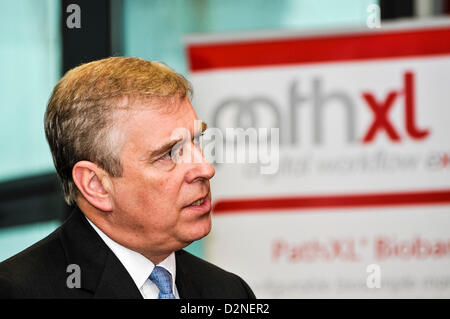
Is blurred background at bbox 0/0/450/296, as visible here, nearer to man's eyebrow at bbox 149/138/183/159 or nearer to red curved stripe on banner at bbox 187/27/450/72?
red curved stripe on banner at bbox 187/27/450/72

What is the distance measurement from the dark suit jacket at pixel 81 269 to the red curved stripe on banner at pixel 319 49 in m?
1.96

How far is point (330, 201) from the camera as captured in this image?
11.6 ft

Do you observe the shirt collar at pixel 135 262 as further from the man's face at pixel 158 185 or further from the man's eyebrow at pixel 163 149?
the man's eyebrow at pixel 163 149

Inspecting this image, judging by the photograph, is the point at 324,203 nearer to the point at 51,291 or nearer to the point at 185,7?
the point at 185,7

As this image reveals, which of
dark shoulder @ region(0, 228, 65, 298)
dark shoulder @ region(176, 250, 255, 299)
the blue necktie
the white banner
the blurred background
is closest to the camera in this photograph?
dark shoulder @ region(0, 228, 65, 298)

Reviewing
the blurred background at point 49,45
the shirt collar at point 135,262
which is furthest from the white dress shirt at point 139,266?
the blurred background at point 49,45

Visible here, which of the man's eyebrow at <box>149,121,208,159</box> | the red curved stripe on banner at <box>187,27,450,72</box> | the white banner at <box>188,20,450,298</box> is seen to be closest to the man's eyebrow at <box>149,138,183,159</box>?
the man's eyebrow at <box>149,121,208,159</box>

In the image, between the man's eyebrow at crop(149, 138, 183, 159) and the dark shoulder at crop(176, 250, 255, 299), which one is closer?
the man's eyebrow at crop(149, 138, 183, 159)

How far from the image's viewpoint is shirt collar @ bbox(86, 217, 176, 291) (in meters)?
1.66

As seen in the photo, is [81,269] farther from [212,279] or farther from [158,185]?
[212,279]

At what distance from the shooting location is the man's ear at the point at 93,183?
165 centimetres

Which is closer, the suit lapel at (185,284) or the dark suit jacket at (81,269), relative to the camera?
the dark suit jacket at (81,269)

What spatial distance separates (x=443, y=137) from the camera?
347 cm

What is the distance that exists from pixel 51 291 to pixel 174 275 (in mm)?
306
